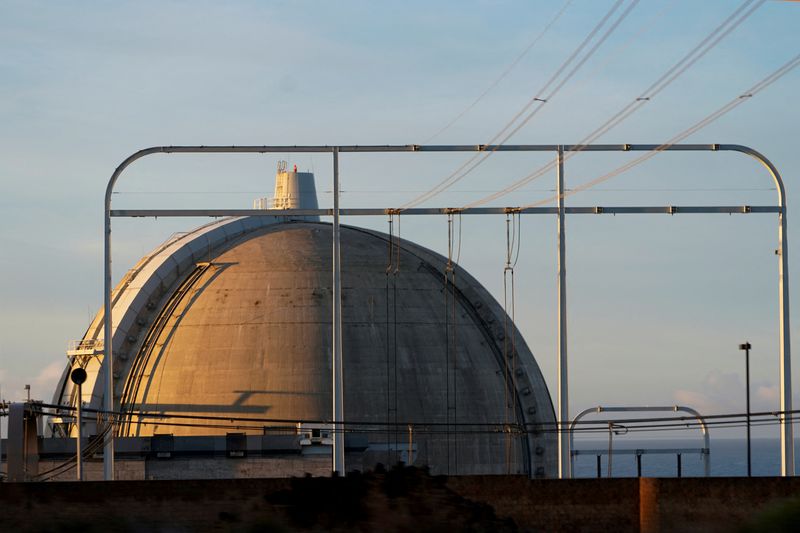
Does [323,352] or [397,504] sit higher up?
[323,352]

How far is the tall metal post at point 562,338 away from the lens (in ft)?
116

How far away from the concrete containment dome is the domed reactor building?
0.19 feet

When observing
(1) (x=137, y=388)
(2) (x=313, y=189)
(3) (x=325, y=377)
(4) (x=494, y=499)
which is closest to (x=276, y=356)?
(3) (x=325, y=377)

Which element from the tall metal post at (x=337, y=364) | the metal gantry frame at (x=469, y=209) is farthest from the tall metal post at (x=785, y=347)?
the tall metal post at (x=337, y=364)

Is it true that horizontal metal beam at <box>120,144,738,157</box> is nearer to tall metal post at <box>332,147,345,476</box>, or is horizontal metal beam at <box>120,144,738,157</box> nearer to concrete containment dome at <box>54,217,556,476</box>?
Result: tall metal post at <box>332,147,345,476</box>

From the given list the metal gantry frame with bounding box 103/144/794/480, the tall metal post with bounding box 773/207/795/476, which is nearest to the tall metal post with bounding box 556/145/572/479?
the metal gantry frame with bounding box 103/144/794/480

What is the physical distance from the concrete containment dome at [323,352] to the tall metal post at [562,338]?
11.9 m

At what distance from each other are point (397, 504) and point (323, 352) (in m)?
31.1

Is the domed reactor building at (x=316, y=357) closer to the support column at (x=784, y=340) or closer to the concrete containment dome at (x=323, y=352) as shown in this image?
the concrete containment dome at (x=323, y=352)

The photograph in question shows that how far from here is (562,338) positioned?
35.9m

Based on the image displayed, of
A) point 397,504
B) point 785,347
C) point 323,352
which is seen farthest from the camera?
point 323,352

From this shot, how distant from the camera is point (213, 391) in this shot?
50.2 m

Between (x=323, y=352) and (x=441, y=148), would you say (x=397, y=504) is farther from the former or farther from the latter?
(x=323, y=352)

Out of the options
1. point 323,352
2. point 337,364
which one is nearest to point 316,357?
point 323,352
